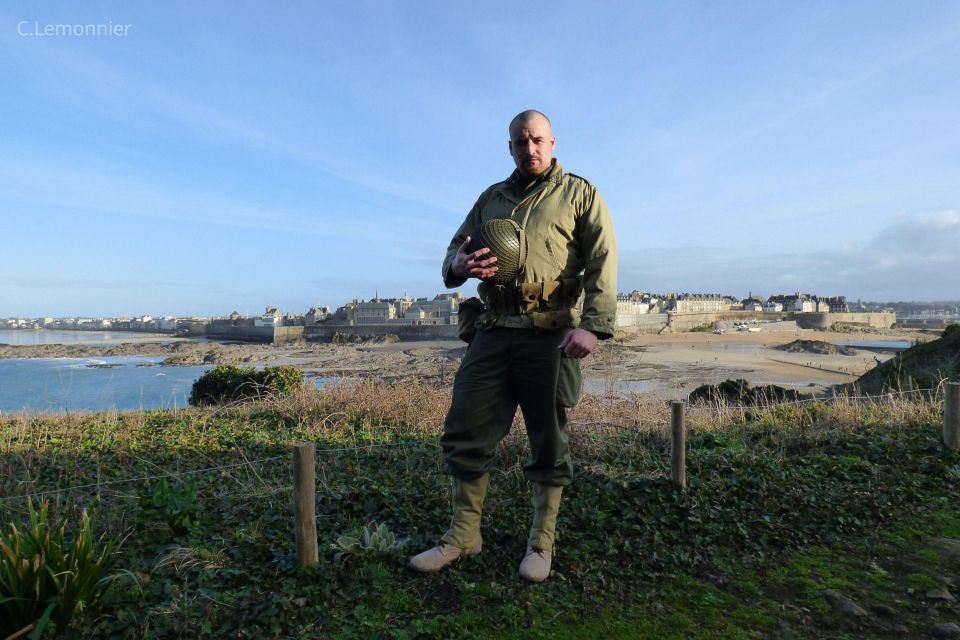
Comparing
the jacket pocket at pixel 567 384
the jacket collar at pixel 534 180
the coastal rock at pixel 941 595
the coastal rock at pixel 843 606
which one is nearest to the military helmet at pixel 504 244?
the jacket collar at pixel 534 180

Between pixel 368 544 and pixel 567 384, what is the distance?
150cm

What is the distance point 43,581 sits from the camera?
96.6 inches

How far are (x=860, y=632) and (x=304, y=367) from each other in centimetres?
3394

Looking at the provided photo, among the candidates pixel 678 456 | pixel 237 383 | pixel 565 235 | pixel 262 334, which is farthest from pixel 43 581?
pixel 262 334

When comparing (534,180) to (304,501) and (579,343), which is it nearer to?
(579,343)

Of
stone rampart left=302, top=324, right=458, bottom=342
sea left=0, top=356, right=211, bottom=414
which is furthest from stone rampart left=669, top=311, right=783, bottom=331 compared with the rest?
sea left=0, top=356, right=211, bottom=414

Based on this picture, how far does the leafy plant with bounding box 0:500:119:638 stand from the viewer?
7.75 feet

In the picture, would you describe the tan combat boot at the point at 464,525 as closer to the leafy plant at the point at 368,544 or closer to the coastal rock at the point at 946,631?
the leafy plant at the point at 368,544

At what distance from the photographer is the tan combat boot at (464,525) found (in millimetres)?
3193

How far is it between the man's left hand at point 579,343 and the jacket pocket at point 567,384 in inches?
10.7

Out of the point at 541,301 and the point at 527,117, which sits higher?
the point at 527,117

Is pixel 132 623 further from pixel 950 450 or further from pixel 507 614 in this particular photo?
pixel 950 450

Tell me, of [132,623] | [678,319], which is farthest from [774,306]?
[132,623]

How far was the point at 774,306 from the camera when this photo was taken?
11056cm
